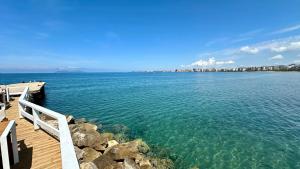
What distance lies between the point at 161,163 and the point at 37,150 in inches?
293

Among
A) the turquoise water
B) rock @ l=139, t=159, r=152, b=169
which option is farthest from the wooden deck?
the turquoise water

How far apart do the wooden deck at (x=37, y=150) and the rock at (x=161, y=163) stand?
6.31m

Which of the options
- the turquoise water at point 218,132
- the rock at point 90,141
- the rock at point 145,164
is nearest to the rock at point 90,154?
the rock at point 90,141

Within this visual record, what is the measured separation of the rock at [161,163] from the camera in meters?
11.6

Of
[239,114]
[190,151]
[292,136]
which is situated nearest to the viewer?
[190,151]

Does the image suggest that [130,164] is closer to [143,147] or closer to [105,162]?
[105,162]

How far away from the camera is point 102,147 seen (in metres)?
12.6

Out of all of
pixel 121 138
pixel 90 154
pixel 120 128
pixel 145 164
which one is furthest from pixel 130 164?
pixel 120 128

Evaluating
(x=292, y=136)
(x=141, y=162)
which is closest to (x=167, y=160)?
(x=141, y=162)

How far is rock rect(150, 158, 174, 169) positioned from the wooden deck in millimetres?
6307

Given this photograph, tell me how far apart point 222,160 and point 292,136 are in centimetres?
818

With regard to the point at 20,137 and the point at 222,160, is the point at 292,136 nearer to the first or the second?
the point at 222,160

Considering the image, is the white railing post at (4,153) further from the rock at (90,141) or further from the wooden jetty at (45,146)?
the rock at (90,141)

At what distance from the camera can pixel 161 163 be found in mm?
11977
